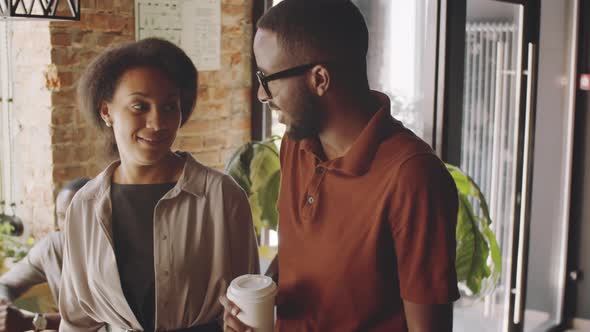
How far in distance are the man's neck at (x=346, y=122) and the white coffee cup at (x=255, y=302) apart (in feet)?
1.02

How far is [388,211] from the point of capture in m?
1.25

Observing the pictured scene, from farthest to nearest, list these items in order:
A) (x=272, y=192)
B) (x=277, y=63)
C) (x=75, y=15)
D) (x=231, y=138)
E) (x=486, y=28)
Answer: (x=486, y=28)
(x=231, y=138)
(x=272, y=192)
(x=75, y=15)
(x=277, y=63)

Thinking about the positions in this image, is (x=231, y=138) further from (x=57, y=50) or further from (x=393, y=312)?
(x=393, y=312)

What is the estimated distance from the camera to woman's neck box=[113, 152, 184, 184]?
1449 mm

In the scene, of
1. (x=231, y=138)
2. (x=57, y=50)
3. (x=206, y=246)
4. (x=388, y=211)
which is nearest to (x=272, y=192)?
(x=231, y=138)

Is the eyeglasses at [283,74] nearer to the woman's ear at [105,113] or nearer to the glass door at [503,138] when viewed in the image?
the woman's ear at [105,113]

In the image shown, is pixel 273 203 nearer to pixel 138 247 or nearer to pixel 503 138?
pixel 138 247

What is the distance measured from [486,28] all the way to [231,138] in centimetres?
145

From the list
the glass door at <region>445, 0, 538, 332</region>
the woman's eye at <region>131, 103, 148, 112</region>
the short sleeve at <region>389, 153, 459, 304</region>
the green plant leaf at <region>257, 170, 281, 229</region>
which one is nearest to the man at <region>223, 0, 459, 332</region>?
the short sleeve at <region>389, 153, 459, 304</region>

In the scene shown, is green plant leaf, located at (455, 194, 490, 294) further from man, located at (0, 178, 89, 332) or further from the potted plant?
man, located at (0, 178, 89, 332)

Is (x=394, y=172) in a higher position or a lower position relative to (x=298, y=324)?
higher

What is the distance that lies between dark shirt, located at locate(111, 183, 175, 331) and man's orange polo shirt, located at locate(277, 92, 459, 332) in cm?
28

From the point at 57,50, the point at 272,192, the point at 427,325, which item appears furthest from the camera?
the point at 272,192

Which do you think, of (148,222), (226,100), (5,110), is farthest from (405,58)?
(148,222)
